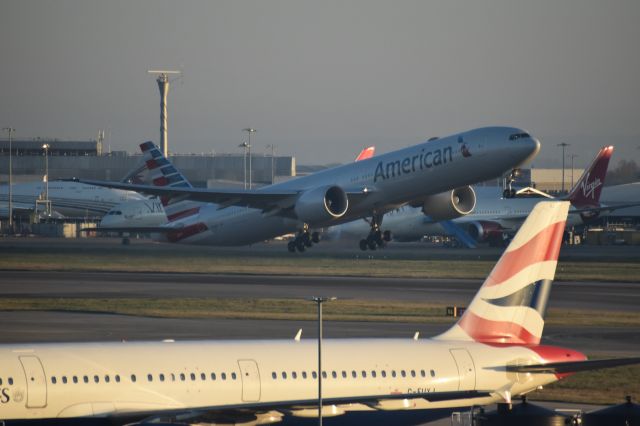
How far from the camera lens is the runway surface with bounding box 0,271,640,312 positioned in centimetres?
5622

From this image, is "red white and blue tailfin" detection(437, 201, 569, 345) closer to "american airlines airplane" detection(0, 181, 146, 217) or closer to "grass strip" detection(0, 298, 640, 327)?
"grass strip" detection(0, 298, 640, 327)

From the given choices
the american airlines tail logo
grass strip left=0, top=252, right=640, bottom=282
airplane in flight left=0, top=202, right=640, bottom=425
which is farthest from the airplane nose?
the american airlines tail logo

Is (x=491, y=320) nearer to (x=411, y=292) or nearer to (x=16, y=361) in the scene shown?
(x=16, y=361)

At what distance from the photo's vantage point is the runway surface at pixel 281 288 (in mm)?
56219

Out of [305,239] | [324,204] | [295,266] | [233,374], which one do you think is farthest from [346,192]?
[233,374]

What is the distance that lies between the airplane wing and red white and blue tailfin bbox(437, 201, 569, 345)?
3.37m

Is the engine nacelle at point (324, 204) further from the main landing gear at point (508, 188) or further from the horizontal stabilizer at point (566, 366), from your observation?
the horizontal stabilizer at point (566, 366)

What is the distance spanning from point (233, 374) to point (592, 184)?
92.8m

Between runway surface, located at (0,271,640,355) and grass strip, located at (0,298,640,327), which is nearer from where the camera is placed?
runway surface, located at (0,271,640,355)

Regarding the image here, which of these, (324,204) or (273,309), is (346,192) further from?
(273,309)

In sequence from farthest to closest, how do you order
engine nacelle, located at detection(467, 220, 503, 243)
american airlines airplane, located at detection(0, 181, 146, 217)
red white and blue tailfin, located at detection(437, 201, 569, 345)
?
american airlines airplane, located at detection(0, 181, 146, 217)
engine nacelle, located at detection(467, 220, 503, 243)
red white and blue tailfin, located at detection(437, 201, 569, 345)

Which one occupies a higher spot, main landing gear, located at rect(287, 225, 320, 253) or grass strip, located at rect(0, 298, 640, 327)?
main landing gear, located at rect(287, 225, 320, 253)

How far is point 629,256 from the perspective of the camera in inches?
3789

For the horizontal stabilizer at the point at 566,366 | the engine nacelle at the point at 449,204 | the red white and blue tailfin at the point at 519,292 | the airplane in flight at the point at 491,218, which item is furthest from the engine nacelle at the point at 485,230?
the horizontal stabilizer at the point at 566,366
